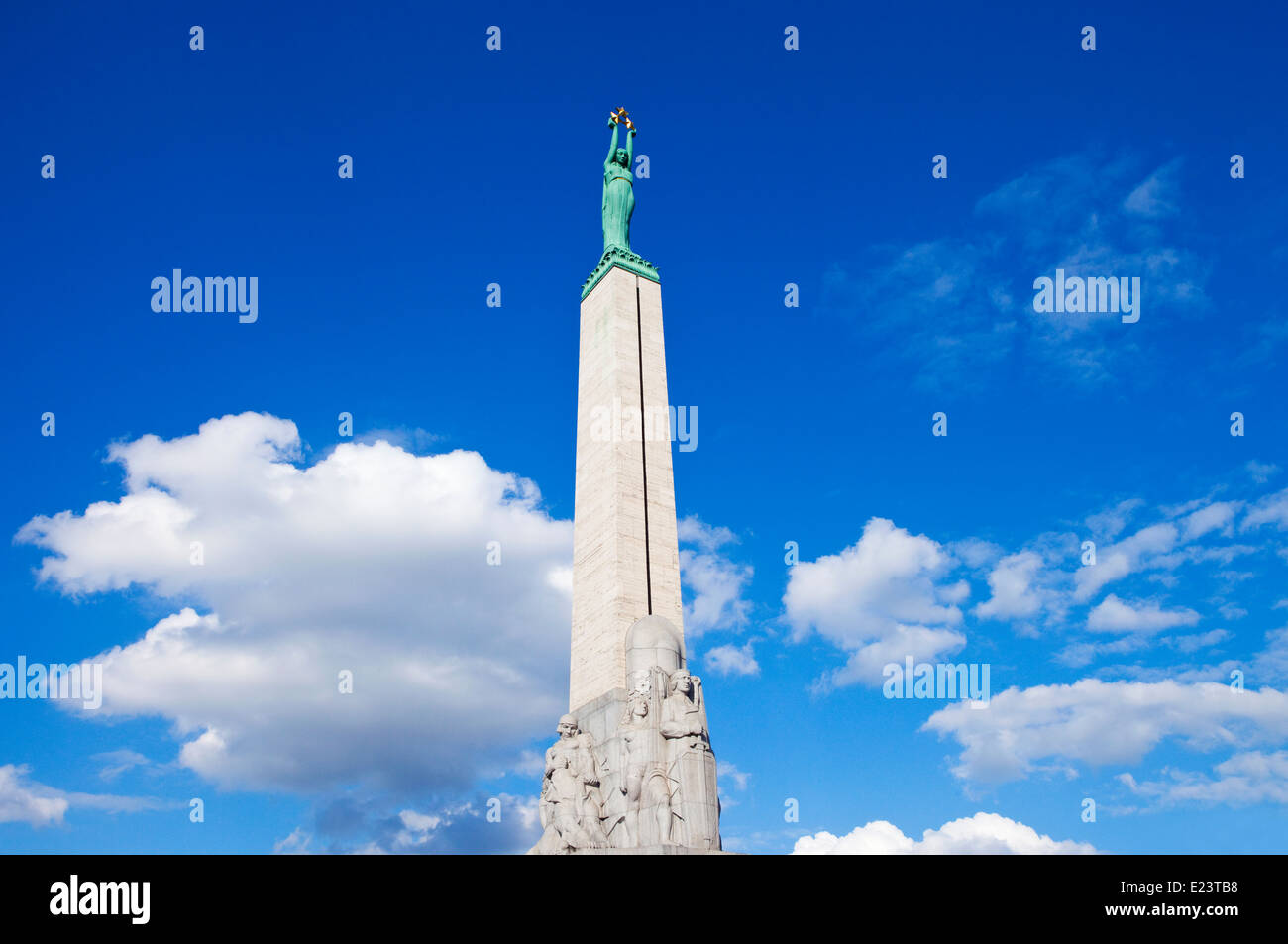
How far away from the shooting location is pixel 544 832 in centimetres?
3381

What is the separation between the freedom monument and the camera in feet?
107

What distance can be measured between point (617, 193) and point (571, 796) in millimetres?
23305

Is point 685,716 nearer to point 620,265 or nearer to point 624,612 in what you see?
point 624,612

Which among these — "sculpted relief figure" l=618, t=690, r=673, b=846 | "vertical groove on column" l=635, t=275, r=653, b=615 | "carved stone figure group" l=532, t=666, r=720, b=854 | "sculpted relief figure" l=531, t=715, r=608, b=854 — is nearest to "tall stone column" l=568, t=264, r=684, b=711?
"vertical groove on column" l=635, t=275, r=653, b=615

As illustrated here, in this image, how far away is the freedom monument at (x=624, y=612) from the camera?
3266 centimetres

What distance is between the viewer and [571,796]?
33.7 m

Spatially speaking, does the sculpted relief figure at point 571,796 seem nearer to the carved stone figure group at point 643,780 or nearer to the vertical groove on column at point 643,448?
the carved stone figure group at point 643,780

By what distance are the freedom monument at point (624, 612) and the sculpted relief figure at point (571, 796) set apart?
0.04 m

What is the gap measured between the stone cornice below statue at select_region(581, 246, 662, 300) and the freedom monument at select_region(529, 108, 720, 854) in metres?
0.05

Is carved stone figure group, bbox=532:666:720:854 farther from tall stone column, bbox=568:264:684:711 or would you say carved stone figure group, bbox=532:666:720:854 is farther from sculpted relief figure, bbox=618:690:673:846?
tall stone column, bbox=568:264:684:711
